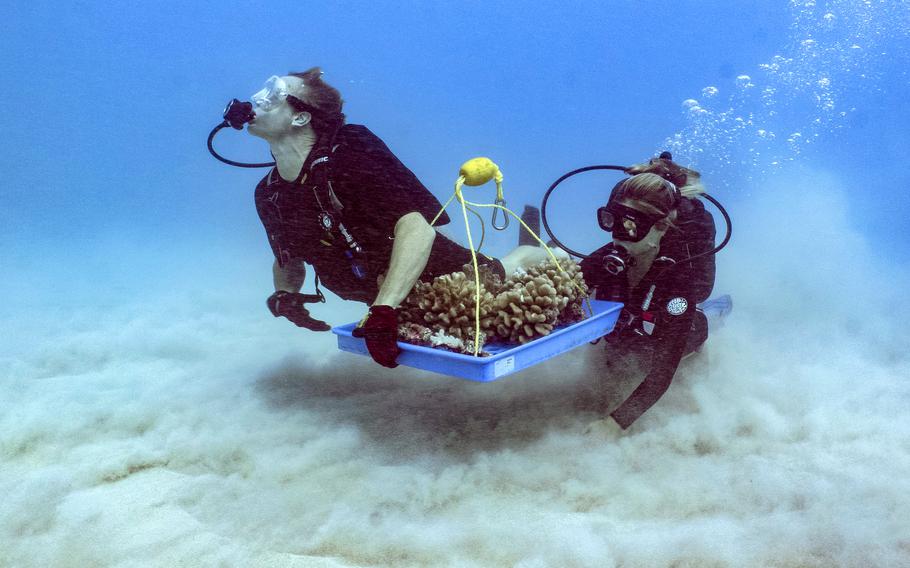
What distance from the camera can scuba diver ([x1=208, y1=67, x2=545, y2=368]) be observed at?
10.7 ft

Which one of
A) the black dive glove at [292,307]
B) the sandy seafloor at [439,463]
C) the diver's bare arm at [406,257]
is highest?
the diver's bare arm at [406,257]

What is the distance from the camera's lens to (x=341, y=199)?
3295 millimetres

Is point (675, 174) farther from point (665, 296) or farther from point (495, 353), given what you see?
point (495, 353)

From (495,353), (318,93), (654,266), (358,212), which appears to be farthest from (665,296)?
(318,93)

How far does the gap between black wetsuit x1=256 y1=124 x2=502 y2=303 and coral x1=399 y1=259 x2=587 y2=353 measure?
38 centimetres

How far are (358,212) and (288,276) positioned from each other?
48.0 inches

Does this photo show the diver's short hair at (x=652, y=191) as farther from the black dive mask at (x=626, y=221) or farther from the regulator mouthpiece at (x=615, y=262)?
the regulator mouthpiece at (x=615, y=262)

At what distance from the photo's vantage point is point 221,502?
2781mm

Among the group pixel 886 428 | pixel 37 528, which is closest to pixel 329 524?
pixel 37 528

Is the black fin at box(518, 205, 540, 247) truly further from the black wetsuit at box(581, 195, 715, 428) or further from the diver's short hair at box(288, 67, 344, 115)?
the diver's short hair at box(288, 67, 344, 115)

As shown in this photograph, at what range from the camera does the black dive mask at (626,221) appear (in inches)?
140

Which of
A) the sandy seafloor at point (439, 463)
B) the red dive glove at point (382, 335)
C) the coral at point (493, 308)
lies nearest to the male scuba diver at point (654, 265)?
the sandy seafloor at point (439, 463)

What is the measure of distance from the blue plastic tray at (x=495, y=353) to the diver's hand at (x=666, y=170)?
1185mm

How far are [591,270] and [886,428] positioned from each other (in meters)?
2.31
